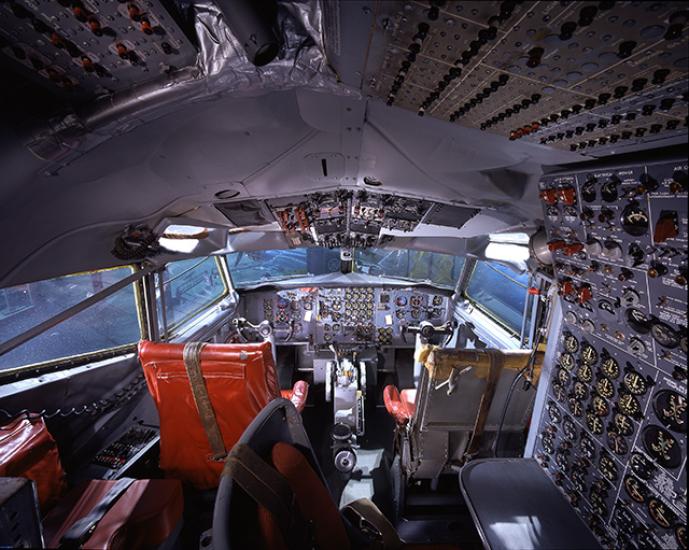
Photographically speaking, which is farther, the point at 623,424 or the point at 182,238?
the point at 182,238

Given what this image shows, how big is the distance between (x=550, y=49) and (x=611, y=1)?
0.15m

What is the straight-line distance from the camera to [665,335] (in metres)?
1.07

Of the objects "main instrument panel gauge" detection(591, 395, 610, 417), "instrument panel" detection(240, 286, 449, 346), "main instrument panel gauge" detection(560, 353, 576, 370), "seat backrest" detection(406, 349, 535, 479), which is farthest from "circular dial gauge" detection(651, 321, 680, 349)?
"instrument panel" detection(240, 286, 449, 346)

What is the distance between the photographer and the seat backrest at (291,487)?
2.75 ft

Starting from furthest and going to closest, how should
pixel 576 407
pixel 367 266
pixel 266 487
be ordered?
pixel 367 266, pixel 576 407, pixel 266 487

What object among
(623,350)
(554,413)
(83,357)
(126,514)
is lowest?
(126,514)

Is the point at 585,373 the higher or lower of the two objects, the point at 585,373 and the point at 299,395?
the higher

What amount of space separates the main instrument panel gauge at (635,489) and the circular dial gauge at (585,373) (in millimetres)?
376

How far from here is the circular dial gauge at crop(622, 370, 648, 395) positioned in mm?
1191

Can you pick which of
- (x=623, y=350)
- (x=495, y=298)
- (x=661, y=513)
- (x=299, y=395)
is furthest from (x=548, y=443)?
(x=495, y=298)

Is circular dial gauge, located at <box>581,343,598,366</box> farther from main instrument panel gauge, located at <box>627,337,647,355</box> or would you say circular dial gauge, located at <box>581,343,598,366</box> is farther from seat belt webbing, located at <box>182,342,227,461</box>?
seat belt webbing, located at <box>182,342,227,461</box>

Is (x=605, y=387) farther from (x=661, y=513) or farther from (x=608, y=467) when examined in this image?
(x=661, y=513)

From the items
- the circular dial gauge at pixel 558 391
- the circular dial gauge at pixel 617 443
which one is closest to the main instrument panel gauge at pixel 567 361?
the circular dial gauge at pixel 558 391

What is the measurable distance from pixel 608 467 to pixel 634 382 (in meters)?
0.40
